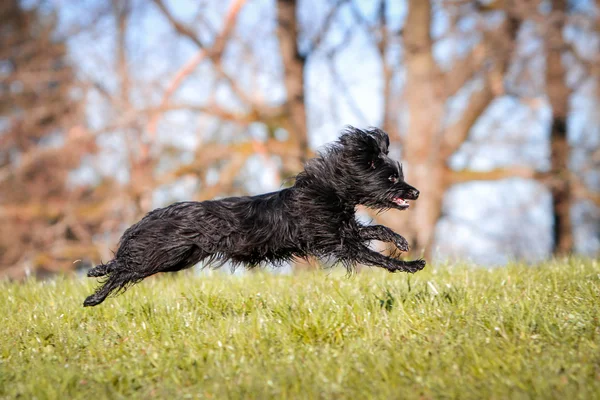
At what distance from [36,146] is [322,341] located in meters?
20.4

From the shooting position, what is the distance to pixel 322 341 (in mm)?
4434

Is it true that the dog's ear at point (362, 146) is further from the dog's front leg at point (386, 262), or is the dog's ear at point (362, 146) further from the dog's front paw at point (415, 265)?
the dog's front paw at point (415, 265)

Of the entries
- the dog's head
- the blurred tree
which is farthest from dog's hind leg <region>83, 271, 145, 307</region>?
the blurred tree

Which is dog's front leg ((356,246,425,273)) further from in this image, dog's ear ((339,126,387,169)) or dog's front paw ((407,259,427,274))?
dog's ear ((339,126,387,169))

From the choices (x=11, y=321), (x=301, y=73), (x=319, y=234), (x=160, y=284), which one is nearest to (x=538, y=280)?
(x=319, y=234)

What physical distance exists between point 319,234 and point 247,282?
5.84 ft

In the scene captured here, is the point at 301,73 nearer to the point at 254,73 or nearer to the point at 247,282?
the point at 254,73

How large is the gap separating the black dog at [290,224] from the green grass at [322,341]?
387mm

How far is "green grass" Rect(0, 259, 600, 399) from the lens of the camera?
3.65 metres

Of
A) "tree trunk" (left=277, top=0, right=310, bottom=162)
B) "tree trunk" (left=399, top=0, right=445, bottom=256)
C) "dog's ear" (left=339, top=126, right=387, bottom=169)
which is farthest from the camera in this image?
"tree trunk" (left=277, top=0, right=310, bottom=162)

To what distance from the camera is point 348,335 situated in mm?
4477

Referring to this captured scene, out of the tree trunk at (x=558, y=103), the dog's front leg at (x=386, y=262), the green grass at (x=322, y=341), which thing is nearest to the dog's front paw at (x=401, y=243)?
the dog's front leg at (x=386, y=262)

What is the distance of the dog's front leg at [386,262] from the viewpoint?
5.02m

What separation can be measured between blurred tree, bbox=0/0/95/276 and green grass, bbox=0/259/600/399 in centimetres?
1221
